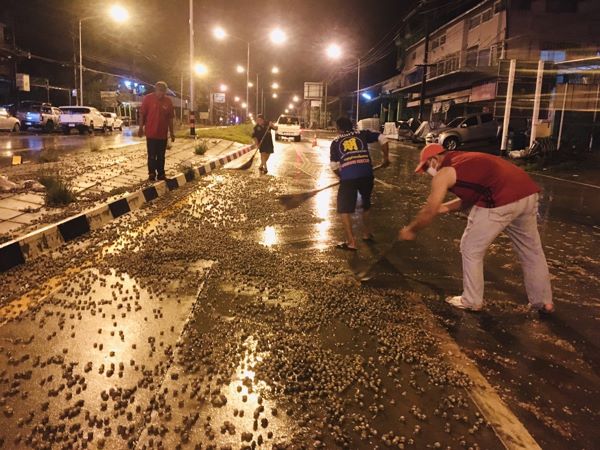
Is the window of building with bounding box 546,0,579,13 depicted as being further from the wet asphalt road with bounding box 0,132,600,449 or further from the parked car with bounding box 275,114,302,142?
the wet asphalt road with bounding box 0,132,600,449

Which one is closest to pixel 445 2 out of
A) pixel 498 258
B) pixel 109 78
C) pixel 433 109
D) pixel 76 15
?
pixel 433 109

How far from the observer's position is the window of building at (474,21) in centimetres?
3500

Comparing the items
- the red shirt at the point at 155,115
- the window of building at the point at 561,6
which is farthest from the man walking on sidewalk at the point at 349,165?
the window of building at the point at 561,6

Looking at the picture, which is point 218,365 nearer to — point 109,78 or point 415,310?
point 415,310

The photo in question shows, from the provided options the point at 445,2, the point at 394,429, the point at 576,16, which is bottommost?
the point at 394,429

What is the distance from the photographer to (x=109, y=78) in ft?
165

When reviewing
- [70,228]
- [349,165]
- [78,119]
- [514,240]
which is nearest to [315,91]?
[78,119]

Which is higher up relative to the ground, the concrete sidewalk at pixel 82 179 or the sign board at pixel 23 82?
the sign board at pixel 23 82

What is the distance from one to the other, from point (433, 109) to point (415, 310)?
41.4m

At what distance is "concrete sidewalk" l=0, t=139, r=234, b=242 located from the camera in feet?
23.2

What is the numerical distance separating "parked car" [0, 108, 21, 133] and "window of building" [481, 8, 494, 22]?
29582 mm

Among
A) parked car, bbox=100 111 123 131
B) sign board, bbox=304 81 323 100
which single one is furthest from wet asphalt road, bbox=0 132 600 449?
sign board, bbox=304 81 323 100

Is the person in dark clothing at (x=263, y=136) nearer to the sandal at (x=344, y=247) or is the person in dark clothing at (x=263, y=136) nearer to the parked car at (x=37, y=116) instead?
the sandal at (x=344, y=247)

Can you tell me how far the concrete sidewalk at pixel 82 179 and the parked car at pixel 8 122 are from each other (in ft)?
44.5
